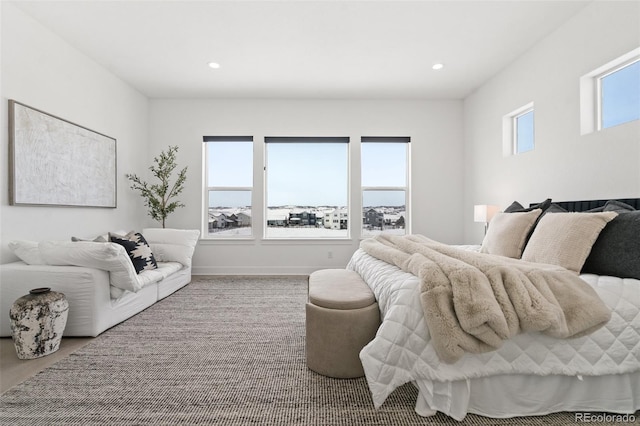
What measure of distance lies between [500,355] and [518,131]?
3315 mm

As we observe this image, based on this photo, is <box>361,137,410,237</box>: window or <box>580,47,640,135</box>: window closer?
<box>580,47,640,135</box>: window

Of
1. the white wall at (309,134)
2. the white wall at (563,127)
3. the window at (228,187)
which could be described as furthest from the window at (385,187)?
the window at (228,187)

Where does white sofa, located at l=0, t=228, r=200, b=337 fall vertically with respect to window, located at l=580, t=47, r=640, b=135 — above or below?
below

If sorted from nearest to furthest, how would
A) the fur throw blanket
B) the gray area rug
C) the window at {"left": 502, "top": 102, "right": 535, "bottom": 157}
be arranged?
the fur throw blanket → the gray area rug → the window at {"left": 502, "top": 102, "right": 535, "bottom": 157}

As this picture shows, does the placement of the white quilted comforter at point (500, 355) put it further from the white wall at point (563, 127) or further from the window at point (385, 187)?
the window at point (385, 187)

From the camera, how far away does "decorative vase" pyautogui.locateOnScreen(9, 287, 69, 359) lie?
6.45 feet

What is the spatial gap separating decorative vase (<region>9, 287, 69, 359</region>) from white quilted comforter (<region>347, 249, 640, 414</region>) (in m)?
2.19

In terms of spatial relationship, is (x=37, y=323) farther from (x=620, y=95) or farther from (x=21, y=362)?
(x=620, y=95)

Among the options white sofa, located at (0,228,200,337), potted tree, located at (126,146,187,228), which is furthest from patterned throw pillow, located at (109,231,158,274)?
potted tree, located at (126,146,187,228)

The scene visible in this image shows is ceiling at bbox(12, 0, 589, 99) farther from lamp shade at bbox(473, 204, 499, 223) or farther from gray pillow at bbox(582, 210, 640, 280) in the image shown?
gray pillow at bbox(582, 210, 640, 280)

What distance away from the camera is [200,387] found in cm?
164

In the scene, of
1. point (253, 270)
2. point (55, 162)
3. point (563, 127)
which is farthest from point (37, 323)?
point (563, 127)

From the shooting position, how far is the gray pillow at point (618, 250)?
1591mm

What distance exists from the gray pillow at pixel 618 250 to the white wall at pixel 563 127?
0.76m
